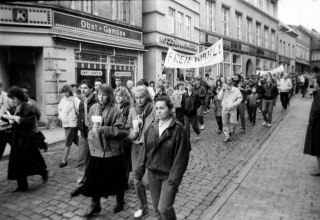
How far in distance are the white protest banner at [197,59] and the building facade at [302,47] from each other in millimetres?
45991

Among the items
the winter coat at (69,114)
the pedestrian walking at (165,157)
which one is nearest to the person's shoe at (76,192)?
the pedestrian walking at (165,157)

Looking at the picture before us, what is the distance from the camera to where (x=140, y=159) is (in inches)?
143

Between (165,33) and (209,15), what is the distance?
8.15 metres

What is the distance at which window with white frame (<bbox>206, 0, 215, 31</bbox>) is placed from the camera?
25.0m

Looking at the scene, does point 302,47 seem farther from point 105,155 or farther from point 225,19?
point 105,155

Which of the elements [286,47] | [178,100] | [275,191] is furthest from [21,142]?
[286,47]

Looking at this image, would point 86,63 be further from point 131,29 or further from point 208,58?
point 208,58

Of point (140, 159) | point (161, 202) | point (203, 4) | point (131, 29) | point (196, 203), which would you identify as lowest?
point (196, 203)

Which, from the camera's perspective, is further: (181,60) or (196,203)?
(181,60)

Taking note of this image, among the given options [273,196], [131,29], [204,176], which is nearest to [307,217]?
[273,196]

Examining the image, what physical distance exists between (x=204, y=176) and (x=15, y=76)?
8.88 metres

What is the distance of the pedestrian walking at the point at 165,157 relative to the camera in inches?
129

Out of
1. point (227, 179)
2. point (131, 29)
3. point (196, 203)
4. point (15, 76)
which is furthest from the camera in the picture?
point (131, 29)

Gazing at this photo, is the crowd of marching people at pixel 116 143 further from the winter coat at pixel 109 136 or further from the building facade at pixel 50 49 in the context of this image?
the building facade at pixel 50 49
